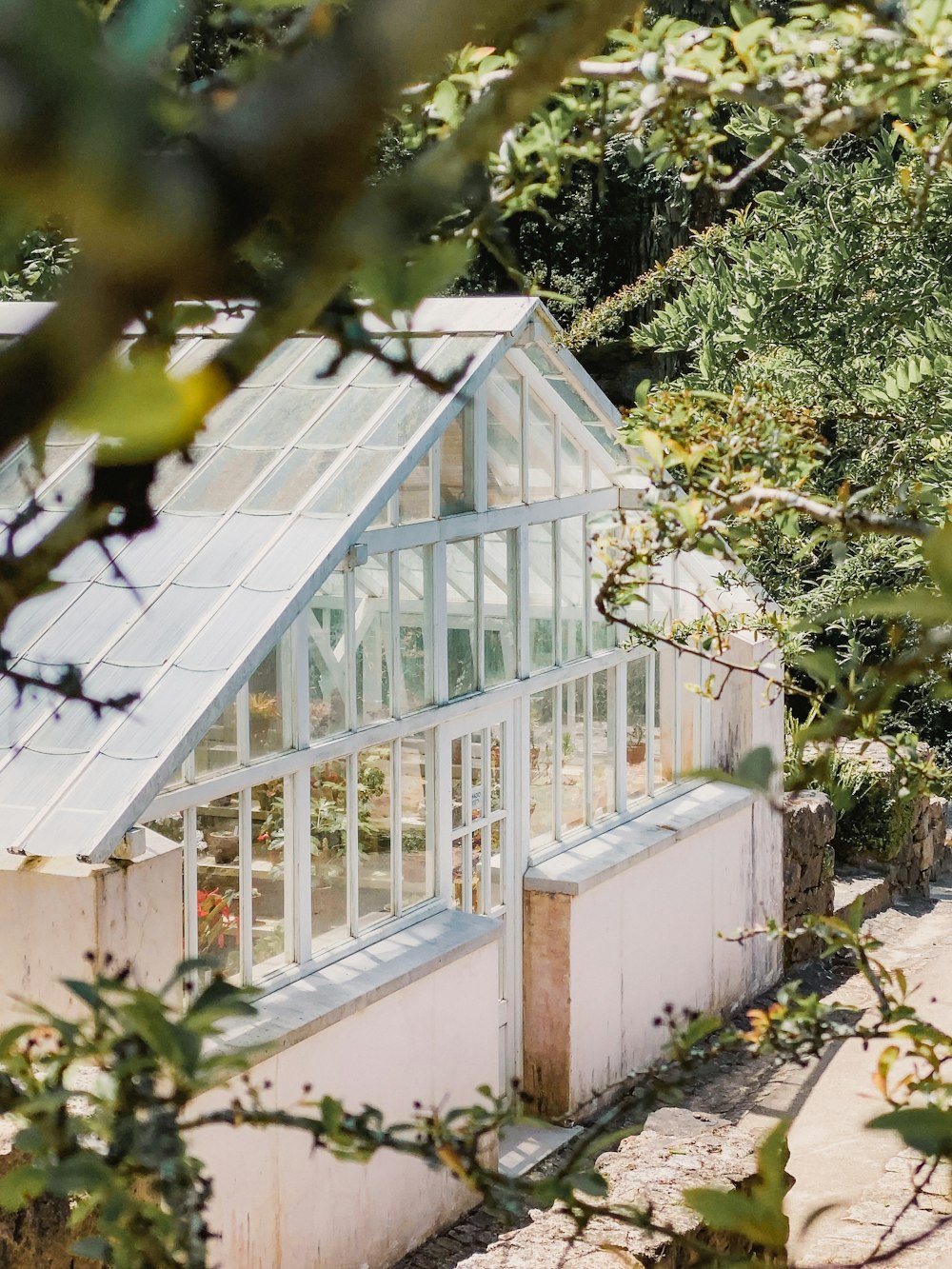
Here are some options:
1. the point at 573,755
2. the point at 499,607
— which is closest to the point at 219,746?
the point at 499,607

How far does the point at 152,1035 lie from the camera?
1.02m

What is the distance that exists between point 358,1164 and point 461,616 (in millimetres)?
3414

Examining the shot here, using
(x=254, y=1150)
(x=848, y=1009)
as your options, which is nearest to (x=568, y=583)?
(x=254, y=1150)

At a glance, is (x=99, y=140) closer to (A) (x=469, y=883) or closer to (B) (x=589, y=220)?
(A) (x=469, y=883)

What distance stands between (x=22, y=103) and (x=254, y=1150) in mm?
6777

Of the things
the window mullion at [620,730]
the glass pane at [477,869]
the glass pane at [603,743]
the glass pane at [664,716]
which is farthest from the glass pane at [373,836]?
the glass pane at [664,716]

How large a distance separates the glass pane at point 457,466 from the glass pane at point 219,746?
2.14 metres

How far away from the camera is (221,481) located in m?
7.75

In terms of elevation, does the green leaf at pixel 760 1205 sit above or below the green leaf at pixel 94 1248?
above

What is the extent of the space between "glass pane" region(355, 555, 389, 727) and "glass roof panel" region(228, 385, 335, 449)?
2.59 ft

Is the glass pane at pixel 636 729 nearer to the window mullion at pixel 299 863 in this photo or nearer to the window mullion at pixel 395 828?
the window mullion at pixel 395 828

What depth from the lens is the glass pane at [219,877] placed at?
6.96 metres

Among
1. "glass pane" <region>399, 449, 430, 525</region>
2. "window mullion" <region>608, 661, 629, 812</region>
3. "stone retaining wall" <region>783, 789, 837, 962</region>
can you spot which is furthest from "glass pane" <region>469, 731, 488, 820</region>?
"stone retaining wall" <region>783, 789, 837, 962</region>

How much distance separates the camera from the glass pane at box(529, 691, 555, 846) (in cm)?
976
